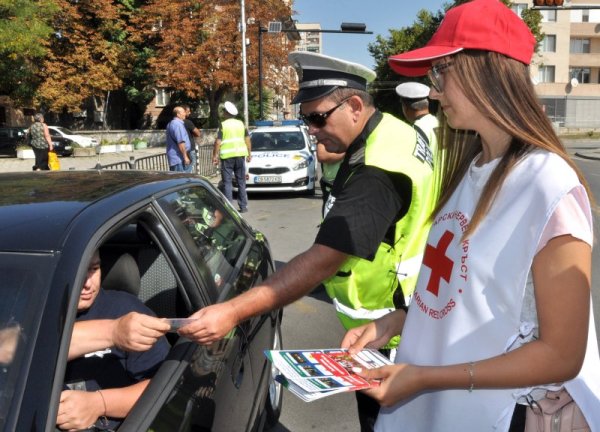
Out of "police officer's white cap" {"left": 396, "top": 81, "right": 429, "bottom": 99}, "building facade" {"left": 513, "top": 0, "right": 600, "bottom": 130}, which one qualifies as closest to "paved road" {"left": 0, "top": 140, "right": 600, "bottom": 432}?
"police officer's white cap" {"left": 396, "top": 81, "right": 429, "bottom": 99}

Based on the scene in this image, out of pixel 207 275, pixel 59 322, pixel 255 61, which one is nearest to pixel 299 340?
pixel 207 275

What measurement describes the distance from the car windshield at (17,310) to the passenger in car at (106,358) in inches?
11.4

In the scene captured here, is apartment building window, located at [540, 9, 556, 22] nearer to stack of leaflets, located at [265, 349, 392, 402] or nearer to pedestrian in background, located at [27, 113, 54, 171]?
pedestrian in background, located at [27, 113, 54, 171]

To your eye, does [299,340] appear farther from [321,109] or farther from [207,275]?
[321,109]

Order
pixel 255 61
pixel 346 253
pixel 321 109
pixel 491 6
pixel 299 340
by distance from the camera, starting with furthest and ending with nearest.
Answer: pixel 255 61 < pixel 299 340 < pixel 321 109 < pixel 346 253 < pixel 491 6

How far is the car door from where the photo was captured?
1.81 m

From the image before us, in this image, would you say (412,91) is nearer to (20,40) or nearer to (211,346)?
(211,346)

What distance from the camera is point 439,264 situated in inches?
56.6

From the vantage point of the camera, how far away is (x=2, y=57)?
23.8 meters

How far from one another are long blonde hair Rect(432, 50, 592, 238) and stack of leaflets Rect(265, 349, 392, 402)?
0.48 m

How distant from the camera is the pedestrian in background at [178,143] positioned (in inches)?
406

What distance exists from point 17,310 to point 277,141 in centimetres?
1163

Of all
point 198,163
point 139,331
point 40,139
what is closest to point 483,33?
point 139,331

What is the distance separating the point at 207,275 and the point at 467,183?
1.32m
